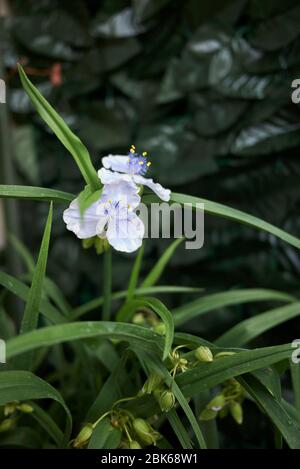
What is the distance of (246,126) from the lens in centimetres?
111

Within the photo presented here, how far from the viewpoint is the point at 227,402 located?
28.6 inches

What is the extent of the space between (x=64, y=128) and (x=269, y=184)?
25.7 inches

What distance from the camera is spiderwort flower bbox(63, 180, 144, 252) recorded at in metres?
0.58

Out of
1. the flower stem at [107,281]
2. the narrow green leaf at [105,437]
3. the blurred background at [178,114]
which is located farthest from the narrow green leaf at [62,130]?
the blurred background at [178,114]

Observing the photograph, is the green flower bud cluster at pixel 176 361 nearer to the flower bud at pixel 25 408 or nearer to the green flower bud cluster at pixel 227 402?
the green flower bud cluster at pixel 227 402

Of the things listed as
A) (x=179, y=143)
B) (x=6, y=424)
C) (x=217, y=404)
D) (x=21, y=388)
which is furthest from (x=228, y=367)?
(x=179, y=143)

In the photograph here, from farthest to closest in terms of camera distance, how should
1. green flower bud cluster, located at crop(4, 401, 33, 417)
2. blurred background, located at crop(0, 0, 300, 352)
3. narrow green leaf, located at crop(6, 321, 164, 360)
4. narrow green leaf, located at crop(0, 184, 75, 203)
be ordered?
blurred background, located at crop(0, 0, 300, 352)
green flower bud cluster, located at crop(4, 401, 33, 417)
narrow green leaf, located at crop(0, 184, 75, 203)
narrow green leaf, located at crop(6, 321, 164, 360)

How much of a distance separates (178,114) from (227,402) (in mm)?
688

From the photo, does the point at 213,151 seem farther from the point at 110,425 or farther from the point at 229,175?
the point at 110,425

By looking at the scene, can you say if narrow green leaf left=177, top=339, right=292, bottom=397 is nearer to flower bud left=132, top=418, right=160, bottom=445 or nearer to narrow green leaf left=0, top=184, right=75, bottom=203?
flower bud left=132, top=418, right=160, bottom=445

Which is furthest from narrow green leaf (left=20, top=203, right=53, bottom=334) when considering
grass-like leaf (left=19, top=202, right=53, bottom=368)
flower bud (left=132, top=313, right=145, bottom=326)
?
flower bud (left=132, top=313, right=145, bottom=326)

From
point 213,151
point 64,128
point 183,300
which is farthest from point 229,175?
point 64,128

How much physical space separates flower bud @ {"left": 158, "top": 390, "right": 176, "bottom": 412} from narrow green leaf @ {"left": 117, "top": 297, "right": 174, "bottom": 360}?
0.24 ft

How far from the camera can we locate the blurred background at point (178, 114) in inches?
43.1
